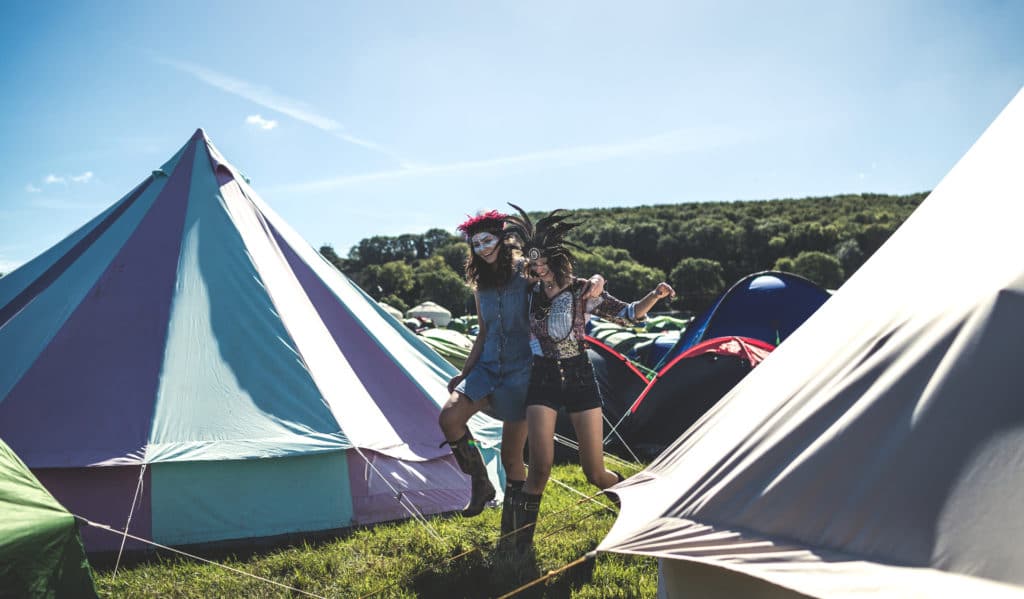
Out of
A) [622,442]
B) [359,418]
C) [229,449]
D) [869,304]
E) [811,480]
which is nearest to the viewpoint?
[811,480]

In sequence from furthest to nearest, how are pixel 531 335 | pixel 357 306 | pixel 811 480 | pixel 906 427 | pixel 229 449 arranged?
pixel 357 306 < pixel 229 449 < pixel 531 335 < pixel 811 480 < pixel 906 427

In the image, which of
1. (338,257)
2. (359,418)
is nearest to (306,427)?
(359,418)

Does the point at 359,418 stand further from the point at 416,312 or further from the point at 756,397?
the point at 416,312

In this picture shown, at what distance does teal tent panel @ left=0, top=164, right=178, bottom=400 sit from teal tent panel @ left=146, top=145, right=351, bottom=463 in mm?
529

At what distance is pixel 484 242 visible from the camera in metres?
3.61

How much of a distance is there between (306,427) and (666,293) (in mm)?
2425

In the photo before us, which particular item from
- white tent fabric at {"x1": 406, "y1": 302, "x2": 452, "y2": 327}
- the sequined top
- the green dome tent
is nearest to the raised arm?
the sequined top

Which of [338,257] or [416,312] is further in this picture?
[338,257]

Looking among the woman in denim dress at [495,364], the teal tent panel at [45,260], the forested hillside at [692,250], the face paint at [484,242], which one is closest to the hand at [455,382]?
the woman in denim dress at [495,364]

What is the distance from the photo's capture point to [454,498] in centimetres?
454

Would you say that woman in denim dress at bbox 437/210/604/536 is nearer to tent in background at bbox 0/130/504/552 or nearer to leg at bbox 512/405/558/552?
leg at bbox 512/405/558/552

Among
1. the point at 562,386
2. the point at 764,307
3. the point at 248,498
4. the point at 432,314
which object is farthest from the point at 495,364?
the point at 432,314

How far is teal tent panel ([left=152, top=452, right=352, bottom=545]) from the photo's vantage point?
3828 millimetres

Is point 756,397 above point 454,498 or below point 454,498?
above
